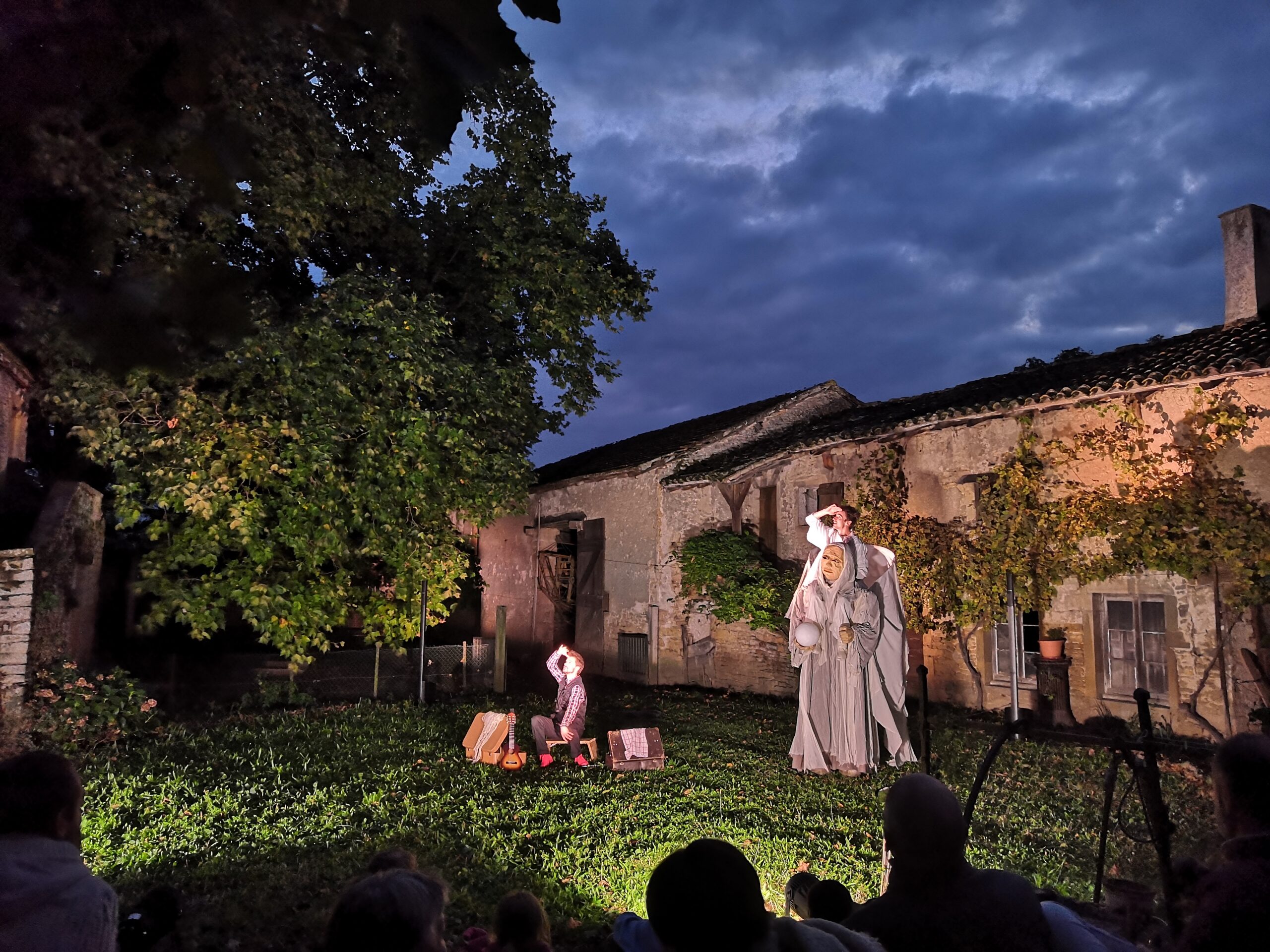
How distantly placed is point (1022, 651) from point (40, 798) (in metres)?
12.1

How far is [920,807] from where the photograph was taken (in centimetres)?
234

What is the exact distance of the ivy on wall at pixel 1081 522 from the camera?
9273 mm

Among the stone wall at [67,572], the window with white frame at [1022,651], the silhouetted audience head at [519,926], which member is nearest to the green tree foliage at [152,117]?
the silhouetted audience head at [519,926]

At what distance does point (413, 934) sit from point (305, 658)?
931 centimetres

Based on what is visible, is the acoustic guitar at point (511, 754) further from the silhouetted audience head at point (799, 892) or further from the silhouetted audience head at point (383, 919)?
the silhouetted audience head at point (383, 919)

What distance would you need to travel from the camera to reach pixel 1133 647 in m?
10.5

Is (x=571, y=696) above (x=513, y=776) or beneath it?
above

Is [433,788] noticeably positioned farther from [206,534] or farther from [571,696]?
[206,534]

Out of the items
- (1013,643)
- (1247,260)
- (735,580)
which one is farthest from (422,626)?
(1247,260)

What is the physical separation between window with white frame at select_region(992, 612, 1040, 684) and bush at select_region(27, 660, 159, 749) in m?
11.5

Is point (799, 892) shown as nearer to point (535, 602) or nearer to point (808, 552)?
point (808, 552)

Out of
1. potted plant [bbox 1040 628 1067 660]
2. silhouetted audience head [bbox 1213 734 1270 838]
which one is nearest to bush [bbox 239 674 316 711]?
potted plant [bbox 1040 628 1067 660]

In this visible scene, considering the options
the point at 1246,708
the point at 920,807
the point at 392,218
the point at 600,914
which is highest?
the point at 392,218

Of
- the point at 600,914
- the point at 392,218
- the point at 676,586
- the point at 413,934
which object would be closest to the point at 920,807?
the point at 413,934
